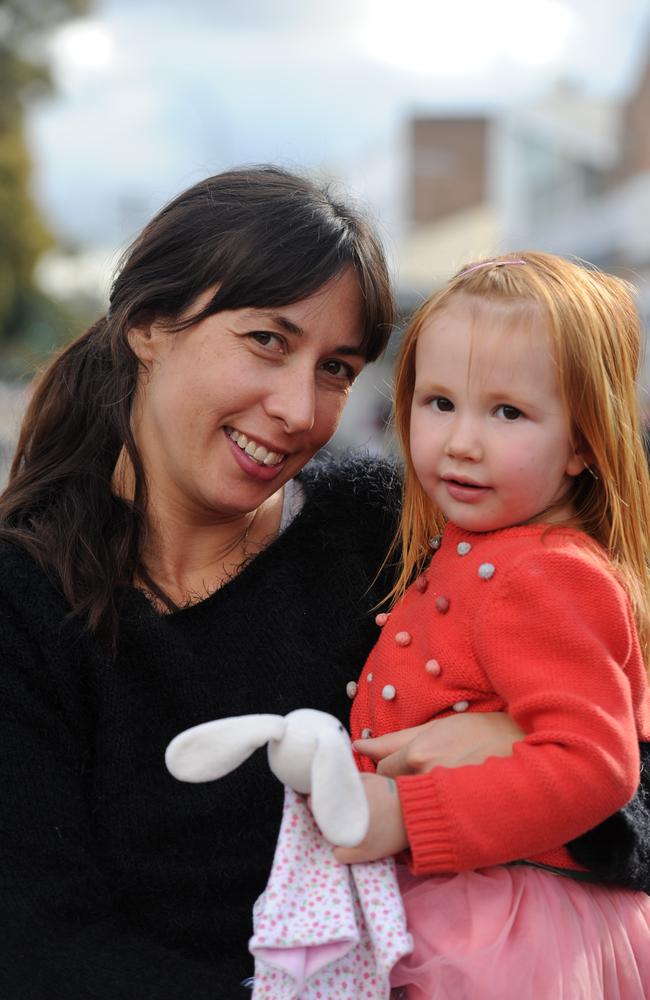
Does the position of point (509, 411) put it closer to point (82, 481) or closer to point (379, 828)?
point (379, 828)

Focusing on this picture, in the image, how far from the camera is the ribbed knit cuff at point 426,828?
170 cm

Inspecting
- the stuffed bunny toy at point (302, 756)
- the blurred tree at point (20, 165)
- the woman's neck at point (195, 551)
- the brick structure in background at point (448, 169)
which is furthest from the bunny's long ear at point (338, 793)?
the brick structure in background at point (448, 169)

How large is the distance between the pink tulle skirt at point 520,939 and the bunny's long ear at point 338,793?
24 cm

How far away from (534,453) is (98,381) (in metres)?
1.17

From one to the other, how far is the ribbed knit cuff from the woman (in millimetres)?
90

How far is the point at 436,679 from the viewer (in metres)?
1.93

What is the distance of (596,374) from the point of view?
73.9 inches

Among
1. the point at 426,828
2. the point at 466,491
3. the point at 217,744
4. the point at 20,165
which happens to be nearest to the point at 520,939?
the point at 426,828

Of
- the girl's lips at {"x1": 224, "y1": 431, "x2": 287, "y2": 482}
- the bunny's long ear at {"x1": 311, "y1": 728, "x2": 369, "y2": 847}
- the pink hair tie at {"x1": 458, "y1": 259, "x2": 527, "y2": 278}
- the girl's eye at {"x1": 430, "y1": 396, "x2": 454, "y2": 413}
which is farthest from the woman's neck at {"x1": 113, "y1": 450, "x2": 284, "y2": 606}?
the bunny's long ear at {"x1": 311, "y1": 728, "x2": 369, "y2": 847}

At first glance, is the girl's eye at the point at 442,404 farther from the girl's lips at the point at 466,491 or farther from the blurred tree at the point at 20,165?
the blurred tree at the point at 20,165

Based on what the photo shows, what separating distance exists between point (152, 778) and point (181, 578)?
45 centimetres

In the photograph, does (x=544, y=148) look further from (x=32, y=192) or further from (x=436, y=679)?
(x=436, y=679)

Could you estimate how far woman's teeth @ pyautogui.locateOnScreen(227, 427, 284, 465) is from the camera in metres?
2.28

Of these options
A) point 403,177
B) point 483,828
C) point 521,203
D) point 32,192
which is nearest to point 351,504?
point 483,828
